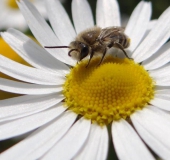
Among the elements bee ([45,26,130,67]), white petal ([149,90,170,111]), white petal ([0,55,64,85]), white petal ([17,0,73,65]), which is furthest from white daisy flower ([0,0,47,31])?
white petal ([149,90,170,111])

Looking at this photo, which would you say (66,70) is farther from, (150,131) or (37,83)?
(150,131)

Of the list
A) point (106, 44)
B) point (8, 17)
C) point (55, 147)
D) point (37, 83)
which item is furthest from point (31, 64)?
point (8, 17)

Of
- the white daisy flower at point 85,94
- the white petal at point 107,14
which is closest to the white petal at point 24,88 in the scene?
the white daisy flower at point 85,94

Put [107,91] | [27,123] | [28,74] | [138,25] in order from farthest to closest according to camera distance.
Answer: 1. [138,25]
2. [28,74]
3. [107,91]
4. [27,123]

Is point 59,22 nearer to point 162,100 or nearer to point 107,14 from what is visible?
point 107,14

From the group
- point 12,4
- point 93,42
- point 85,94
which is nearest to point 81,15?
point 93,42
